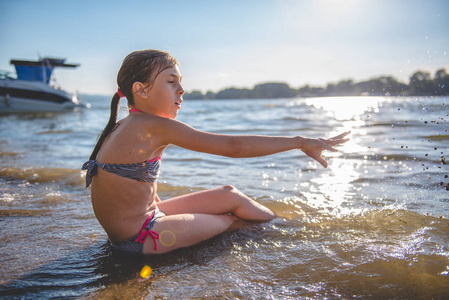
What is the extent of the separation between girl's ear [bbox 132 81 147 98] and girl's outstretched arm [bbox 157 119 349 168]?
10.3 inches

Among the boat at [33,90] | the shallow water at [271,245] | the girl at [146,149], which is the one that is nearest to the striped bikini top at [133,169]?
the girl at [146,149]

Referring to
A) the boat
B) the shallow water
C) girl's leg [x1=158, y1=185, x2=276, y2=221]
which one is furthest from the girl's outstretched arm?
the boat

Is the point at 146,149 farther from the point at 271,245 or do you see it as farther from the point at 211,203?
the point at 271,245

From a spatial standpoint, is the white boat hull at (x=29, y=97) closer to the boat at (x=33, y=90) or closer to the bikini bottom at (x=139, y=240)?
the boat at (x=33, y=90)

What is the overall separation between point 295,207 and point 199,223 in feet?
4.21

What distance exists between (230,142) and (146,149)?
0.56 metres

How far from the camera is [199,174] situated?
199 inches

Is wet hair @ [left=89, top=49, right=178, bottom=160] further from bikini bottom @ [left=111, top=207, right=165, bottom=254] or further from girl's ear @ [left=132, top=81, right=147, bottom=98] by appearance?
bikini bottom @ [left=111, top=207, right=165, bottom=254]

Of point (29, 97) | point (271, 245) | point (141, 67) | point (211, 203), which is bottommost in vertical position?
point (271, 245)

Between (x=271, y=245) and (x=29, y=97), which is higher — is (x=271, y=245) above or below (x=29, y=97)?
below

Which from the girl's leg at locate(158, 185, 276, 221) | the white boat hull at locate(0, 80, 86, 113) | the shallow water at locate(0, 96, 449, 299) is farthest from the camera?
the white boat hull at locate(0, 80, 86, 113)

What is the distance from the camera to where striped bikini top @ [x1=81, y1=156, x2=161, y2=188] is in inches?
85.9

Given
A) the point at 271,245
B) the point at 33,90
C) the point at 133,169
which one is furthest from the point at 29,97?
the point at 271,245

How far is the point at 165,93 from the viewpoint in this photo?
2307 mm
